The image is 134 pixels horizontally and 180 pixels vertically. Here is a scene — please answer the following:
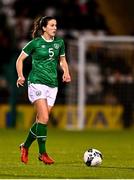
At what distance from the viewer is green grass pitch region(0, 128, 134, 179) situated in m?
11.4

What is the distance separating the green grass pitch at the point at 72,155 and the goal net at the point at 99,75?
1.44 meters

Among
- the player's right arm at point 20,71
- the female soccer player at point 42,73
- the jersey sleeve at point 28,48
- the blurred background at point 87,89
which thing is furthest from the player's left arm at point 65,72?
the blurred background at point 87,89

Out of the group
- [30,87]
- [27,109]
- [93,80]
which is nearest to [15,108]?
[27,109]

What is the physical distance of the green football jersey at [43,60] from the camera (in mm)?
13047

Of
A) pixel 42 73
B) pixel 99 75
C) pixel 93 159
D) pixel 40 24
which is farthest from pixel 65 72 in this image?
pixel 99 75

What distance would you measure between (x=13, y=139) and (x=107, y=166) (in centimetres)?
788

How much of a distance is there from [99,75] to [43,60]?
13013 millimetres

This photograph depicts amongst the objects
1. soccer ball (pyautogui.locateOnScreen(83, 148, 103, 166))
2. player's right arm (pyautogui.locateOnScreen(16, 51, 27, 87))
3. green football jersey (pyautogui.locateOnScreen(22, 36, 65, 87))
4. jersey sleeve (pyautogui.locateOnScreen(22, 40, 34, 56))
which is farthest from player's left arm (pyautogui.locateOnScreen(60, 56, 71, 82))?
soccer ball (pyautogui.locateOnScreen(83, 148, 103, 166))

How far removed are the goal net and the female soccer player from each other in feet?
41.2

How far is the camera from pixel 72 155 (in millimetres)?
15250

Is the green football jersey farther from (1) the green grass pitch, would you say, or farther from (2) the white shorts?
(1) the green grass pitch

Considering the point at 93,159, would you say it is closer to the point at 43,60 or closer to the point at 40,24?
the point at 43,60

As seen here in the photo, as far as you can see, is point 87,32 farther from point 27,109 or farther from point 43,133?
point 43,133

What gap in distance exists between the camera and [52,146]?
18.0 m
